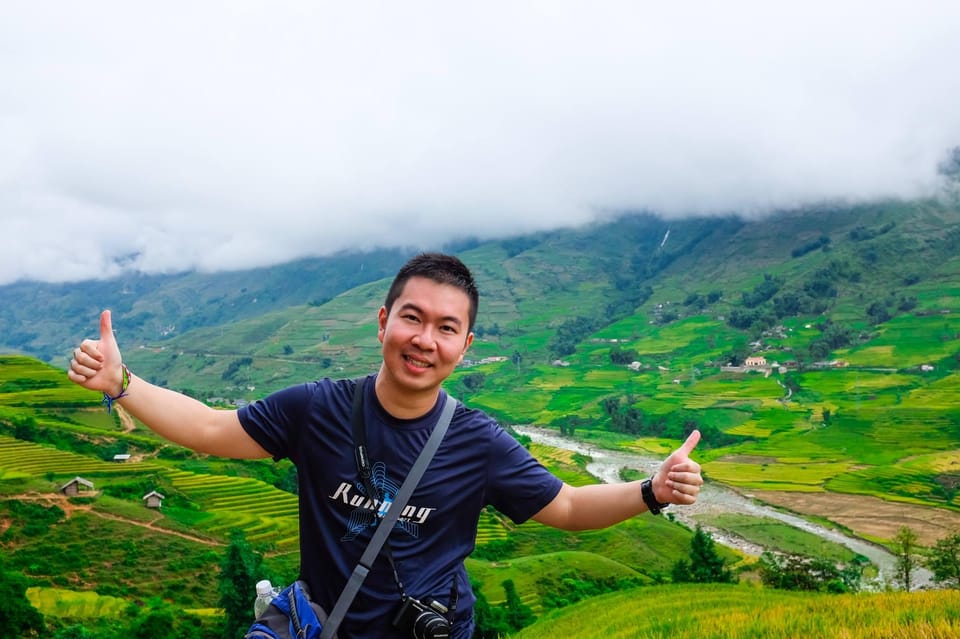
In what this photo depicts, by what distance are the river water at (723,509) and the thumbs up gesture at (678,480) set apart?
121 feet

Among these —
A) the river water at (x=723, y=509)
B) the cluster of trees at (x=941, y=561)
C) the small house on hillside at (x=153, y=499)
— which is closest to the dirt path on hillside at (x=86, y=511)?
the small house on hillside at (x=153, y=499)

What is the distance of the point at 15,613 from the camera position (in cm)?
2364

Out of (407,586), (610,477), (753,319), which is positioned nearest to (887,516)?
(610,477)

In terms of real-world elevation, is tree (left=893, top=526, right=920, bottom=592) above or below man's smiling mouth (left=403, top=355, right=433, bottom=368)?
below

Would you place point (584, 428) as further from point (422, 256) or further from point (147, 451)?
point (422, 256)

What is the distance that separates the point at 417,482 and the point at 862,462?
8009 cm

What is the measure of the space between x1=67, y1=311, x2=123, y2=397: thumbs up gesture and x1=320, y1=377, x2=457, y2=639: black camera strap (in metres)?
1.12

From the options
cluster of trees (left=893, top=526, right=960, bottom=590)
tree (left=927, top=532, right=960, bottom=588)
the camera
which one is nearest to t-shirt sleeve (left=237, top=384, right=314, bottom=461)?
the camera

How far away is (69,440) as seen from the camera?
197ft

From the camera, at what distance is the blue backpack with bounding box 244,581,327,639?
8.02 ft

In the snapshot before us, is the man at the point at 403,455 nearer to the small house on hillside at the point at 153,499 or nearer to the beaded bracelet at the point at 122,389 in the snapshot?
the beaded bracelet at the point at 122,389

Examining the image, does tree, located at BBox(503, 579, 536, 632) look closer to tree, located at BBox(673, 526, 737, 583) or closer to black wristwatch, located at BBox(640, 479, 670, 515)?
tree, located at BBox(673, 526, 737, 583)

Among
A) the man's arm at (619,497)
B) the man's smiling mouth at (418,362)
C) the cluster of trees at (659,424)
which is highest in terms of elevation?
the man's smiling mouth at (418,362)

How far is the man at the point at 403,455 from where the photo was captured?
2613 mm
